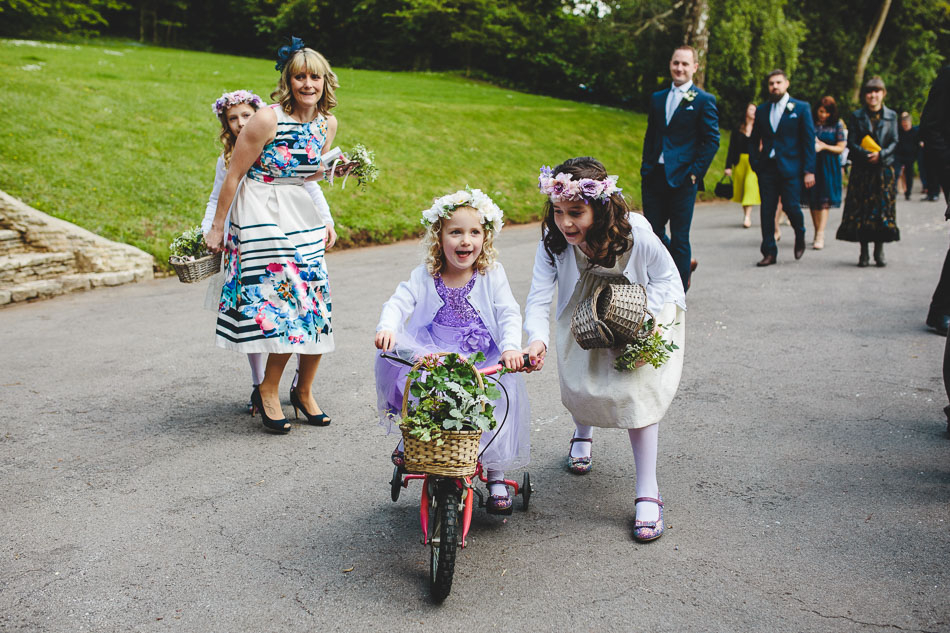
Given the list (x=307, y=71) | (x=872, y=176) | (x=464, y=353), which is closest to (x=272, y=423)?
(x=464, y=353)

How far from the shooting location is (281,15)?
4097cm

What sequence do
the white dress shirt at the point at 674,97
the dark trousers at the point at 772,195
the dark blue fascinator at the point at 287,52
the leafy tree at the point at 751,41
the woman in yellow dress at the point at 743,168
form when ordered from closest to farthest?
the dark blue fascinator at the point at 287,52, the white dress shirt at the point at 674,97, the dark trousers at the point at 772,195, the woman in yellow dress at the point at 743,168, the leafy tree at the point at 751,41

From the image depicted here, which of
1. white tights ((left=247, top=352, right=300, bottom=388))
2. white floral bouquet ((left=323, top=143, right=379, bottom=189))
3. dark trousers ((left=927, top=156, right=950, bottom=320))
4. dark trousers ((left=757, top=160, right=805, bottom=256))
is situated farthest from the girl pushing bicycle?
dark trousers ((left=757, top=160, right=805, bottom=256))

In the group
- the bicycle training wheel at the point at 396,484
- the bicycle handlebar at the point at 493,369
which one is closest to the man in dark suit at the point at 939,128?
the bicycle handlebar at the point at 493,369

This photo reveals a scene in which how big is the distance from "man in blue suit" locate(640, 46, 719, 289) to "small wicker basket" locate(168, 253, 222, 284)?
14.1 feet

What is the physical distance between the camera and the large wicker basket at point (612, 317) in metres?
3.46

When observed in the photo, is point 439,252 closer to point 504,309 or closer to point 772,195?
point 504,309

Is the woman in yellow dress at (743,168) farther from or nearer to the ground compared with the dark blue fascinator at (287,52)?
nearer to the ground

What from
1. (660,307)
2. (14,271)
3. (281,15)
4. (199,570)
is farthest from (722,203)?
(281,15)

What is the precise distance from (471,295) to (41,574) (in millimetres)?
2159

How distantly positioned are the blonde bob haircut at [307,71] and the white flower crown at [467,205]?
4.76 feet

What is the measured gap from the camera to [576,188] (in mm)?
3570

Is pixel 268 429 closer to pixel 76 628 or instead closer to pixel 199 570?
pixel 199 570

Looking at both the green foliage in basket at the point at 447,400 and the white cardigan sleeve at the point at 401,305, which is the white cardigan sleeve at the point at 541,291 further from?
the green foliage in basket at the point at 447,400
